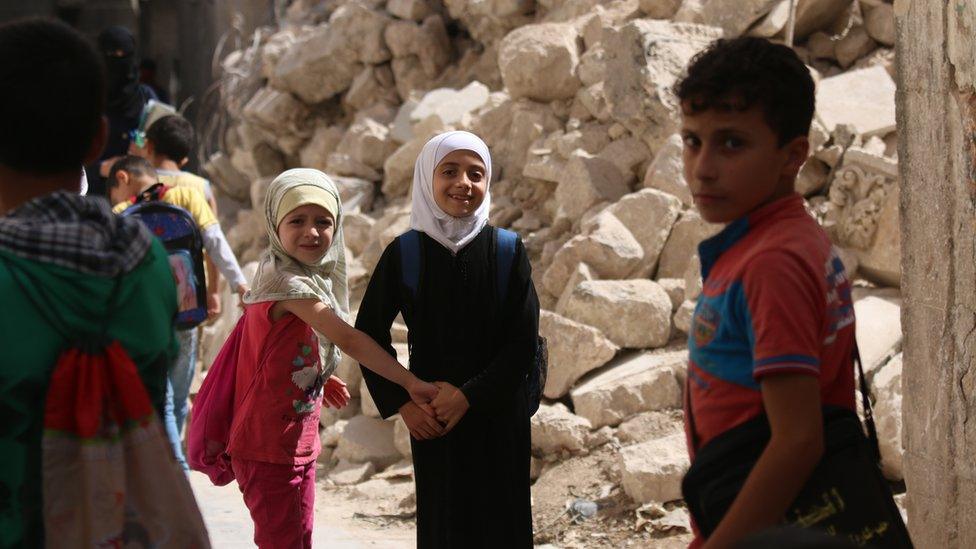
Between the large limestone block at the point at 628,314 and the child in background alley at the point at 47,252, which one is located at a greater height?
the child in background alley at the point at 47,252

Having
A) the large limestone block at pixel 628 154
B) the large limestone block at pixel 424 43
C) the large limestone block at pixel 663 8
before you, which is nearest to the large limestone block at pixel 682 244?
the large limestone block at pixel 628 154

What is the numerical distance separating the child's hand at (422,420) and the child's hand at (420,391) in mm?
19

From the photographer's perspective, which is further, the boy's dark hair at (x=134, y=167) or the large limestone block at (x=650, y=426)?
the large limestone block at (x=650, y=426)

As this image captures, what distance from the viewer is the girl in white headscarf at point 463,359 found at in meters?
3.47

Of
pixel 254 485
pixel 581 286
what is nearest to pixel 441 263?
pixel 254 485

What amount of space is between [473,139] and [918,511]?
185cm

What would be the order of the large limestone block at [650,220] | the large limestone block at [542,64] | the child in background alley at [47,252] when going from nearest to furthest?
the child in background alley at [47,252] < the large limestone block at [650,220] < the large limestone block at [542,64]

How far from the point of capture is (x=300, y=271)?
3.63 m

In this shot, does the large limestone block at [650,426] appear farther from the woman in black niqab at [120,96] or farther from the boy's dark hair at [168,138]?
the woman in black niqab at [120,96]

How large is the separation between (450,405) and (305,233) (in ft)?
2.39

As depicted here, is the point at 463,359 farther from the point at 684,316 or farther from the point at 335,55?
the point at 335,55

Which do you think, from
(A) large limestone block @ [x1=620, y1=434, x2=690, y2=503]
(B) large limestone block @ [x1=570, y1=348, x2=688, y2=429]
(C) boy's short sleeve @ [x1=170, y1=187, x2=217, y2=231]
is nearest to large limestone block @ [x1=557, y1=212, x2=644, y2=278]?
(B) large limestone block @ [x1=570, y1=348, x2=688, y2=429]

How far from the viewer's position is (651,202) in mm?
6453

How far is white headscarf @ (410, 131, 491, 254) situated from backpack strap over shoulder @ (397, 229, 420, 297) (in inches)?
2.2
